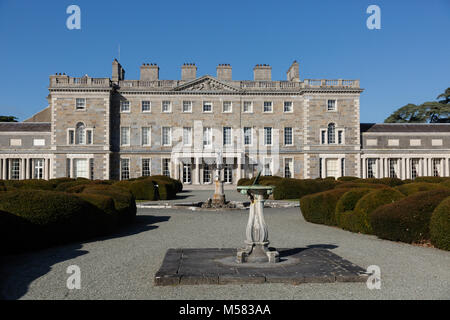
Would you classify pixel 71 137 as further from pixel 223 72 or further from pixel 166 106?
pixel 223 72

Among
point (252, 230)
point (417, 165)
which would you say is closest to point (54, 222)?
point (252, 230)

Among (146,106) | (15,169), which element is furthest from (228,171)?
(15,169)

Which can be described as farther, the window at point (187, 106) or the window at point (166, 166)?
the window at point (187, 106)

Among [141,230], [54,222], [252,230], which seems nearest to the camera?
[252,230]

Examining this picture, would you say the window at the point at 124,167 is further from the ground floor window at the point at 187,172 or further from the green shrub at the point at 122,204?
the green shrub at the point at 122,204

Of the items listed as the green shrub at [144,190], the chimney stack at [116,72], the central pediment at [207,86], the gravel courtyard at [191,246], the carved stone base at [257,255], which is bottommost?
the gravel courtyard at [191,246]

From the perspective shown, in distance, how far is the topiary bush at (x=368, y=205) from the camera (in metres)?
10.6

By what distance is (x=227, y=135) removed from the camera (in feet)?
130

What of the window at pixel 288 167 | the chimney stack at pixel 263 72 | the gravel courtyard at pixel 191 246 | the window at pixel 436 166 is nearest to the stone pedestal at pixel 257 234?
the gravel courtyard at pixel 191 246

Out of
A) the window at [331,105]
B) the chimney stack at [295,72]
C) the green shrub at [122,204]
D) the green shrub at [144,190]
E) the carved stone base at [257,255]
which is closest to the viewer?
the carved stone base at [257,255]

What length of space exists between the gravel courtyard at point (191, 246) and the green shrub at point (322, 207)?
0.53 metres
